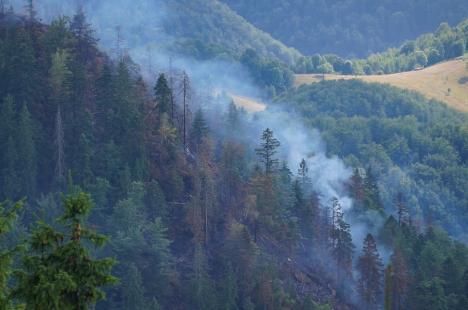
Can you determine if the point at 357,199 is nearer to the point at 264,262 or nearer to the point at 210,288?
the point at 264,262

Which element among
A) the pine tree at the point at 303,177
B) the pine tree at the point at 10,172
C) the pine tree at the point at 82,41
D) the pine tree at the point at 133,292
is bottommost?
the pine tree at the point at 133,292

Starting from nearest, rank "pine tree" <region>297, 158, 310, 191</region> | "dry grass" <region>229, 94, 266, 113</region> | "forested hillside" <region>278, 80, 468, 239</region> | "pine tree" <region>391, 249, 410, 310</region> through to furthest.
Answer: "pine tree" <region>391, 249, 410, 310</region>
"pine tree" <region>297, 158, 310, 191</region>
"forested hillside" <region>278, 80, 468, 239</region>
"dry grass" <region>229, 94, 266, 113</region>

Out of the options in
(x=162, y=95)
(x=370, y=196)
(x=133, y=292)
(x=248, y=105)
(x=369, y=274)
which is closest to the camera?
(x=133, y=292)

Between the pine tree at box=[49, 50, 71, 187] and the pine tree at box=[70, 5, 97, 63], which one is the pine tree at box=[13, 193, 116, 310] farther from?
the pine tree at box=[70, 5, 97, 63]

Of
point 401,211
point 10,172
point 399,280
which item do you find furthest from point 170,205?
point 401,211

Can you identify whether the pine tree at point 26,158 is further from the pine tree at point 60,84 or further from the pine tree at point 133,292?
the pine tree at point 133,292

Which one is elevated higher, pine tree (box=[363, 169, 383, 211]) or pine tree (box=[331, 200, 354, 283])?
pine tree (box=[363, 169, 383, 211])

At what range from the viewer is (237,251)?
8512 centimetres

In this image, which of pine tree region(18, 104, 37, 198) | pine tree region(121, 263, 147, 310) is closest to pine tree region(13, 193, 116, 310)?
pine tree region(121, 263, 147, 310)

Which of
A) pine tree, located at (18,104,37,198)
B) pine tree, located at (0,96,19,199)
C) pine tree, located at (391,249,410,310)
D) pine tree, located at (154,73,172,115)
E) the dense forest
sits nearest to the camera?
the dense forest

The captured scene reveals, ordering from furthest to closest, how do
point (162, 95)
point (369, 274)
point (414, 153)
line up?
1. point (414, 153)
2. point (162, 95)
3. point (369, 274)

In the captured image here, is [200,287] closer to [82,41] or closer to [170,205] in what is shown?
[170,205]

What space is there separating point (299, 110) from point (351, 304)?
108 metres

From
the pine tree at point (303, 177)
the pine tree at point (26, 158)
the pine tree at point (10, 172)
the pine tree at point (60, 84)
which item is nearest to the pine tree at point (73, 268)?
the pine tree at point (10, 172)
